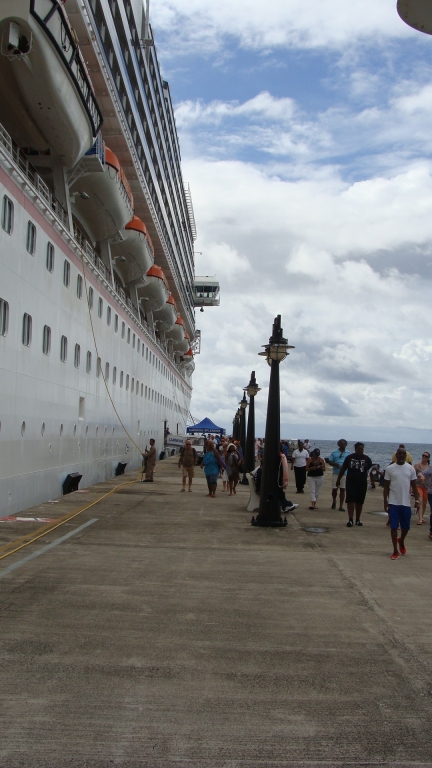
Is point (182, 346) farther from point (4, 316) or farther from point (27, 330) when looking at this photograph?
point (4, 316)

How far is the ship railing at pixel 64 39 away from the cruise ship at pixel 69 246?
4cm

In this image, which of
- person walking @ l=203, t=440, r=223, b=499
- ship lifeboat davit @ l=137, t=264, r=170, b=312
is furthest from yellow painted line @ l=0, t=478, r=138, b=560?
ship lifeboat davit @ l=137, t=264, r=170, b=312

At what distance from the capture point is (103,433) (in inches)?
867

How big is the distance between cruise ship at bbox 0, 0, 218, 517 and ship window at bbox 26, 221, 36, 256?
44mm

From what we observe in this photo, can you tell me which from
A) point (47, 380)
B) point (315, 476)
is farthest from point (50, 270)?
point (315, 476)

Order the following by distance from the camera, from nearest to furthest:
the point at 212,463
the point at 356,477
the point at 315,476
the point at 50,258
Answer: the point at 356,477, the point at 315,476, the point at 50,258, the point at 212,463

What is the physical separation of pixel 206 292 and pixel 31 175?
62002mm

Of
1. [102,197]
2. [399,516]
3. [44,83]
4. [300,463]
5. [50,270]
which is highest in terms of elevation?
[102,197]

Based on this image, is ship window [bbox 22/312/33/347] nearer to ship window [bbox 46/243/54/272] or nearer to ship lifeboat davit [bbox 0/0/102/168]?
ship window [bbox 46/243/54/272]

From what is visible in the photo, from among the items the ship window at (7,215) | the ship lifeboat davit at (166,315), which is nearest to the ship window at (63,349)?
the ship window at (7,215)

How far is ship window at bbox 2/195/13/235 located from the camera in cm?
1195

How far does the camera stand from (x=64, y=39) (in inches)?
540

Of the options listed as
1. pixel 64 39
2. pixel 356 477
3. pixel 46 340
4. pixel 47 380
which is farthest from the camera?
pixel 46 340

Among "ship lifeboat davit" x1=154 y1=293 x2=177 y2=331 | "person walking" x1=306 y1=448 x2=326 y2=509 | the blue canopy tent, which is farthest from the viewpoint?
the blue canopy tent
